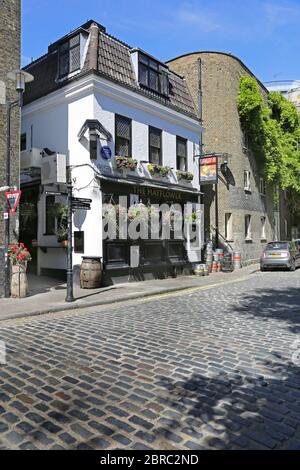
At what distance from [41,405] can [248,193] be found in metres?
21.9

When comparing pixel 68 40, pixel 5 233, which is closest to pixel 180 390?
pixel 5 233

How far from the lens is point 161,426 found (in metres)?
3.38

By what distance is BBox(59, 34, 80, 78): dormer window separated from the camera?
14.9 metres

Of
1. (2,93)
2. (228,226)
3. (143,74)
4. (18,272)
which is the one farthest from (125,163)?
(228,226)

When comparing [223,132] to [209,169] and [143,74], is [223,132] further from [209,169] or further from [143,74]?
[143,74]

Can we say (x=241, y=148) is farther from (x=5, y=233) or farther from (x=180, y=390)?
(x=180, y=390)

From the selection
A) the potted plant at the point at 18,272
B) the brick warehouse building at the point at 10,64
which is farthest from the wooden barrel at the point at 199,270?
the brick warehouse building at the point at 10,64

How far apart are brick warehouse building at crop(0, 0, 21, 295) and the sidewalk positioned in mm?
2063

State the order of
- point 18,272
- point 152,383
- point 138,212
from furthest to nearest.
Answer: point 138,212
point 18,272
point 152,383

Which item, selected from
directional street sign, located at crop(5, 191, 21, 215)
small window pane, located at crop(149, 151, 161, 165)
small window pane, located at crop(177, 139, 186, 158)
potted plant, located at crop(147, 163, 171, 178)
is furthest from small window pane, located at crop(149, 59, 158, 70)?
directional street sign, located at crop(5, 191, 21, 215)

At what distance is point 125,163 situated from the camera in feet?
47.5

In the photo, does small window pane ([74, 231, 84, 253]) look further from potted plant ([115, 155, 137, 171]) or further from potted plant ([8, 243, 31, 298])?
potted plant ([8, 243, 31, 298])

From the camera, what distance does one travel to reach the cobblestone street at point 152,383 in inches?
128

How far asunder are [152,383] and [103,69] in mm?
12956
